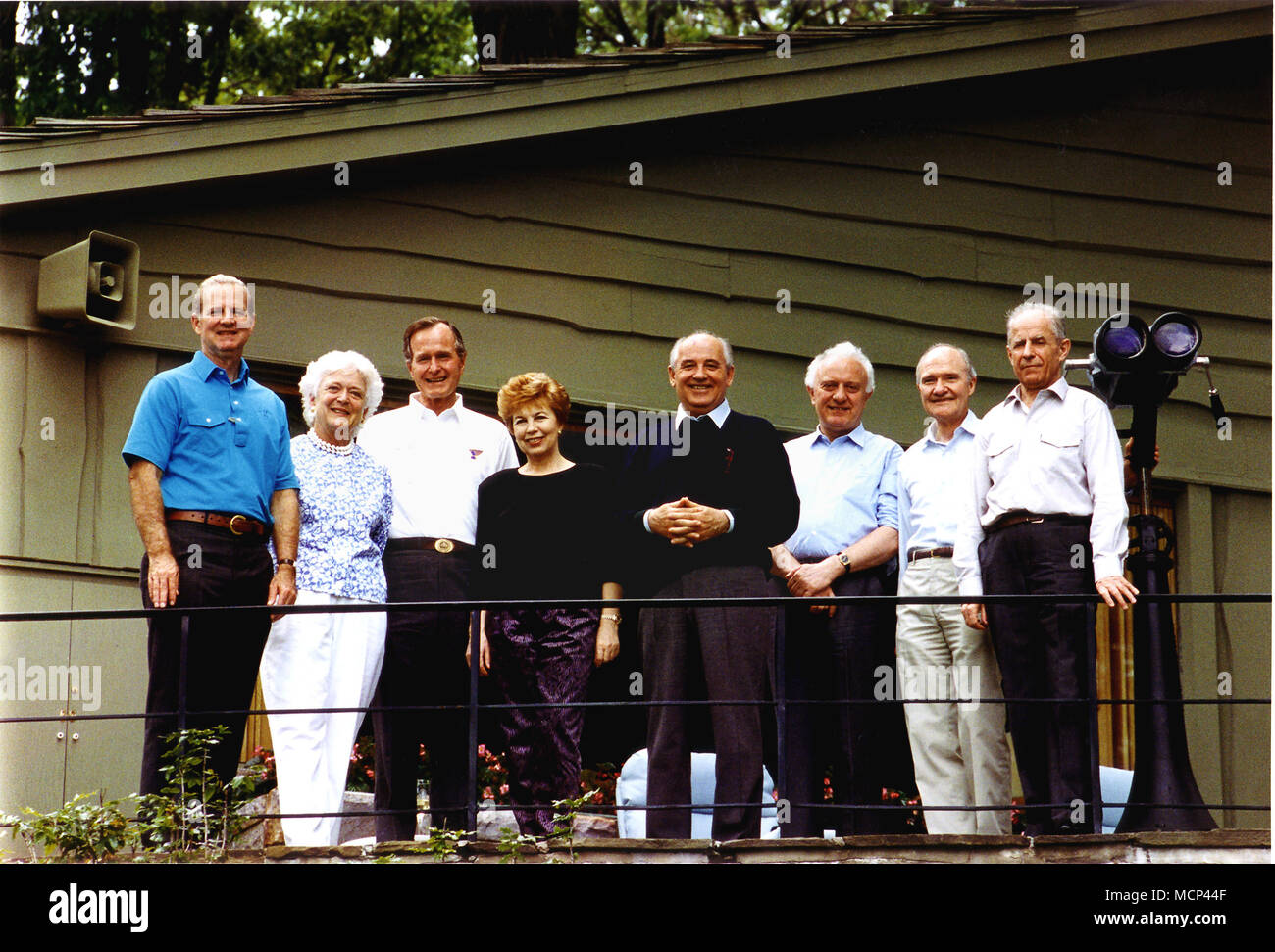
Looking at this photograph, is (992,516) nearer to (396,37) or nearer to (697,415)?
(697,415)

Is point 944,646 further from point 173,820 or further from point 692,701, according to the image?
point 173,820

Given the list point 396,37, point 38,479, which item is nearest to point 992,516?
point 38,479

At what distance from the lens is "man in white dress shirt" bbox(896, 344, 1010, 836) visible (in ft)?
19.2

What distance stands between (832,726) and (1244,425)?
330 cm

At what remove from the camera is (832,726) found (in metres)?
6.11

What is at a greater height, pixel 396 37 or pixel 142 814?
pixel 396 37

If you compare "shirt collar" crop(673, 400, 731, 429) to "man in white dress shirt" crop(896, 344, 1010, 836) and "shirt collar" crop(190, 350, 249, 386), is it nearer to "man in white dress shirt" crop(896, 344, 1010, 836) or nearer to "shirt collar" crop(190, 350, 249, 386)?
"man in white dress shirt" crop(896, 344, 1010, 836)

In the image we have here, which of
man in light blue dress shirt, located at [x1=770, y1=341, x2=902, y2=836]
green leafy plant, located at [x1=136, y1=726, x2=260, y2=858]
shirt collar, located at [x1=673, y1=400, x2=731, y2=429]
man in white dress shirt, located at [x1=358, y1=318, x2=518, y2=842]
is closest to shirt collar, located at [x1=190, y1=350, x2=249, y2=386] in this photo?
man in white dress shirt, located at [x1=358, y1=318, x2=518, y2=842]

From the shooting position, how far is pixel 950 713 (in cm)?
596

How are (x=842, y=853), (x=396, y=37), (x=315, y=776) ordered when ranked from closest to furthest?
(x=842, y=853)
(x=315, y=776)
(x=396, y=37)

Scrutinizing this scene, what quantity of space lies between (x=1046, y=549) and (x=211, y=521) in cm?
290

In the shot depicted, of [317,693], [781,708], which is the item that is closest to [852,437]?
[781,708]

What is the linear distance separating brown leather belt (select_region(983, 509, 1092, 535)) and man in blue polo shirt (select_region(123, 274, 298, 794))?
250cm

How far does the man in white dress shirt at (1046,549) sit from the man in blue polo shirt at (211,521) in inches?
97.2
